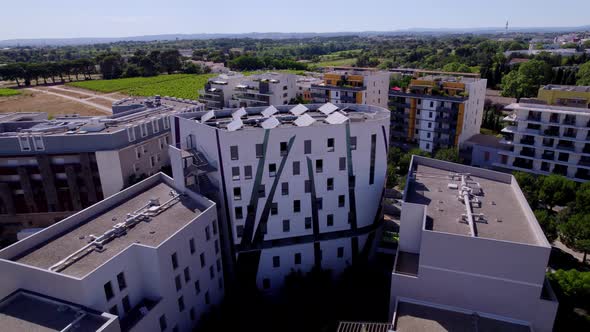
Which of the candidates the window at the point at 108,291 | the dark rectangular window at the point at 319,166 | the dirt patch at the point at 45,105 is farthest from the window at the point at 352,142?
the dirt patch at the point at 45,105

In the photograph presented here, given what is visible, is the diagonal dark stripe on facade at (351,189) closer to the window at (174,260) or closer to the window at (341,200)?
the window at (341,200)

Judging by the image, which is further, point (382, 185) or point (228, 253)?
point (382, 185)

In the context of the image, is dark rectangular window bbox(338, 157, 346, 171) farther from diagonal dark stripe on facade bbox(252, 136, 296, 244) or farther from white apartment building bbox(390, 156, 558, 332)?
white apartment building bbox(390, 156, 558, 332)

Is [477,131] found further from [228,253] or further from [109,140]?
[109,140]

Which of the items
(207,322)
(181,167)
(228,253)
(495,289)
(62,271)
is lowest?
(207,322)

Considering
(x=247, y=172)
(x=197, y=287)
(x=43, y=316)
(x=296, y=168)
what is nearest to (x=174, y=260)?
(x=197, y=287)

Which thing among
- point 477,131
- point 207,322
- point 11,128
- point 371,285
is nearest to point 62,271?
point 207,322

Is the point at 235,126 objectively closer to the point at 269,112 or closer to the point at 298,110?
the point at 269,112
